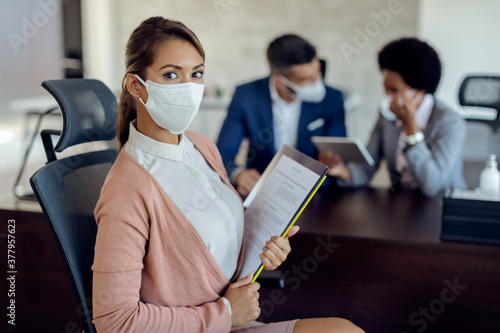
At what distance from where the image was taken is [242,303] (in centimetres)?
125

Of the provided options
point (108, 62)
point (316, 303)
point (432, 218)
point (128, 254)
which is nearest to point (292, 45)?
point (432, 218)

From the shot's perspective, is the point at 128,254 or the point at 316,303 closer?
the point at 128,254

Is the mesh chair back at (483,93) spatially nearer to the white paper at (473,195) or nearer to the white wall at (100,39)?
the white paper at (473,195)

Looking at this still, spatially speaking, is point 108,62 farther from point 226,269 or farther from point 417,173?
point 226,269

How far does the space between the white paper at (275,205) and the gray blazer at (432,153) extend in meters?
0.96

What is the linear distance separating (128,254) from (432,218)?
1208 mm

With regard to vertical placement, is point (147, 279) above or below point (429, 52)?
below

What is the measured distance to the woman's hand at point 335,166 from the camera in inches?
90.9

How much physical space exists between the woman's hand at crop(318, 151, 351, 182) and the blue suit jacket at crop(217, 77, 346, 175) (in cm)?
25

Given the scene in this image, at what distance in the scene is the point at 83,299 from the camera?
4.04ft

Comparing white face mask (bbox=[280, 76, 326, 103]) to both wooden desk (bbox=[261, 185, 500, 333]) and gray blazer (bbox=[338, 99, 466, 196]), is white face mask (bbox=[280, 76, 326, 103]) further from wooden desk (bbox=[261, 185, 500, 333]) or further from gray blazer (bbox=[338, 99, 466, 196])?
wooden desk (bbox=[261, 185, 500, 333])

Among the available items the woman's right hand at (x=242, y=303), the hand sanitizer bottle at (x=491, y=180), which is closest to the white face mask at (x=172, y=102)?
the woman's right hand at (x=242, y=303)

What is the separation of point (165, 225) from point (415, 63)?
1655mm

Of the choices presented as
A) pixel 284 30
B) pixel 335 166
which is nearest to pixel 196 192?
pixel 335 166
